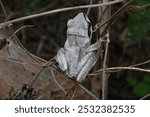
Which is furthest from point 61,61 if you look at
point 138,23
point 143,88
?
point 143,88

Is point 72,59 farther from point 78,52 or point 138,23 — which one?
point 138,23

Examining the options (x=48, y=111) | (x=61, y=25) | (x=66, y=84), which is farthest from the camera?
(x=61, y=25)

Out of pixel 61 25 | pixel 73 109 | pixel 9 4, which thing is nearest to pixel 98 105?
pixel 73 109

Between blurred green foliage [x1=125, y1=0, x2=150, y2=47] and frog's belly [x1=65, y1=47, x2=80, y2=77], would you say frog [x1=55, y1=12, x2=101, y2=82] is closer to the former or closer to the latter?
frog's belly [x1=65, y1=47, x2=80, y2=77]

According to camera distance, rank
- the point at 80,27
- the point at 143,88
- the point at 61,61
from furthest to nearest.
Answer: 1. the point at 143,88
2. the point at 80,27
3. the point at 61,61

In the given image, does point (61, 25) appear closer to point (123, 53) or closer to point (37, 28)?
point (37, 28)

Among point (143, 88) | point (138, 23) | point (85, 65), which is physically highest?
point (138, 23)

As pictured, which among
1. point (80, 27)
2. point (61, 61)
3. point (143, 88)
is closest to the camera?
point (61, 61)
